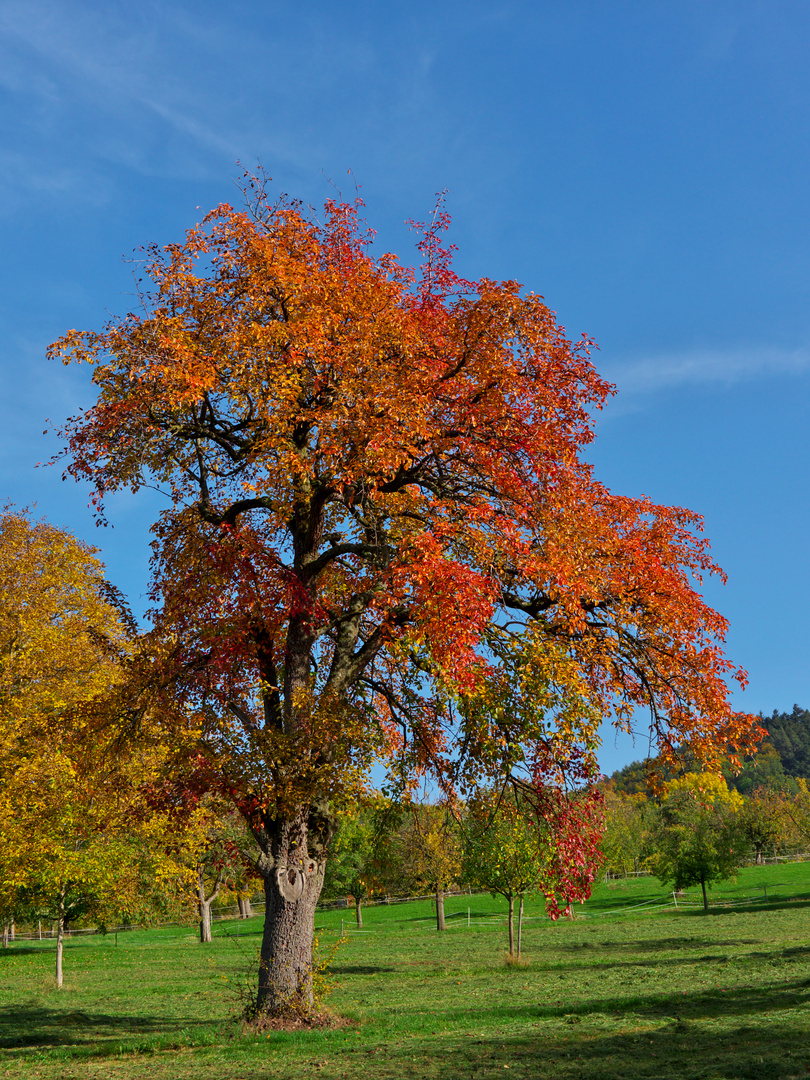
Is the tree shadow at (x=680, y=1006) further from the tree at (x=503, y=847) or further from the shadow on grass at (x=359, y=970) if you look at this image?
the shadow on grass at (x=359, y=970)

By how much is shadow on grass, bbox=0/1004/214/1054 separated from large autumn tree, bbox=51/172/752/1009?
174 inches

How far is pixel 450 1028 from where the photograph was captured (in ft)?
47.7

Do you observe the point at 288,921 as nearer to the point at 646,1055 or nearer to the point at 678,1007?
the point at 646,1055

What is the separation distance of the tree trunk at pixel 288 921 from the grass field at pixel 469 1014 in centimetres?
64

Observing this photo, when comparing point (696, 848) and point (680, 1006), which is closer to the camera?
point (680, 1006)

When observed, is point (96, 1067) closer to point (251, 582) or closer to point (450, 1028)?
point (450, 1028)

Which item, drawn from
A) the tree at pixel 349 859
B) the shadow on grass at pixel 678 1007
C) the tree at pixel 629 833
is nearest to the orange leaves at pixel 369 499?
the shadow on grass at pixel 678 1007

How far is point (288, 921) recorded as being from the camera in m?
13.7

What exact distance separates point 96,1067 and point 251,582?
7.65 m

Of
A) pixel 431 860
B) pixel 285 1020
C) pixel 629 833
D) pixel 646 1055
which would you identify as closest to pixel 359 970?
pixel 431 860

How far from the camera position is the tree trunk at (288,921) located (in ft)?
44.4

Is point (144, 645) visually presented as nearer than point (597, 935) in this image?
Yes

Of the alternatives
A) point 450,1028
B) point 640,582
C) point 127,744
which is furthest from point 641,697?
point 127,744

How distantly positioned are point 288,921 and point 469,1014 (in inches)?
209
